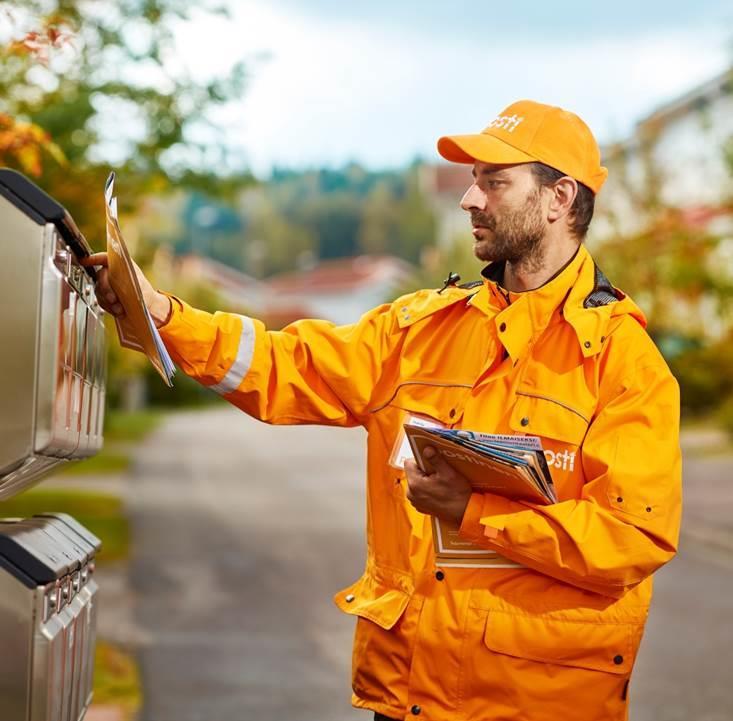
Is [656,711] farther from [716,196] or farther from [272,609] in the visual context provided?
[716,196]

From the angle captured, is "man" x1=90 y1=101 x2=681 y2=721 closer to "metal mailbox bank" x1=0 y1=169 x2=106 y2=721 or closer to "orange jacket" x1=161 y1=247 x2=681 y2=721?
"orange jacket" x1=161 y1=247 x2=681 y2=721

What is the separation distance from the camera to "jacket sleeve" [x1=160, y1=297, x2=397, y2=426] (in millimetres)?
3795

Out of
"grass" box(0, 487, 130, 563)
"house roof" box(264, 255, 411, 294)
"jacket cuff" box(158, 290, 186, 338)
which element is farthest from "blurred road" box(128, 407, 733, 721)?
"house roof" box(264, 255, 411, 294)

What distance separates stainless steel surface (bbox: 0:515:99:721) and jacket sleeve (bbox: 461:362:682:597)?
3.03ft

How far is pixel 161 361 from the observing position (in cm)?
343

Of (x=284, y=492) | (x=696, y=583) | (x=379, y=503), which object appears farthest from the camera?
(x=284, y=492)

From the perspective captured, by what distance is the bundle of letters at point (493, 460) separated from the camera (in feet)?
10.7

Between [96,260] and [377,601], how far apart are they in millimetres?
1072

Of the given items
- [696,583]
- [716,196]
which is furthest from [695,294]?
[696,583]

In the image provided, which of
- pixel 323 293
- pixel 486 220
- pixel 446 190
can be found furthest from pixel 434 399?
pixel 323 293

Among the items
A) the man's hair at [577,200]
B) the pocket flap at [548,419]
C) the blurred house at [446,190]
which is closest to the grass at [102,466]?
the man's hair at [577,200]

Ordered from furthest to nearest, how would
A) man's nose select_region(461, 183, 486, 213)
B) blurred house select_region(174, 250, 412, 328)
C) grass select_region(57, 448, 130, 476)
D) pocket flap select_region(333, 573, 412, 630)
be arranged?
blurred house select_region(174, 250, 412, 328), grass select_region(57, 448, 130, 476), man's nose select_region(461, 183, 486, 213), pocket flap select_region(333, 573, 412, 630)

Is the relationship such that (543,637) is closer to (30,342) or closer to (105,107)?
(30,342)

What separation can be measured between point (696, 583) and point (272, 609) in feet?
12.5
